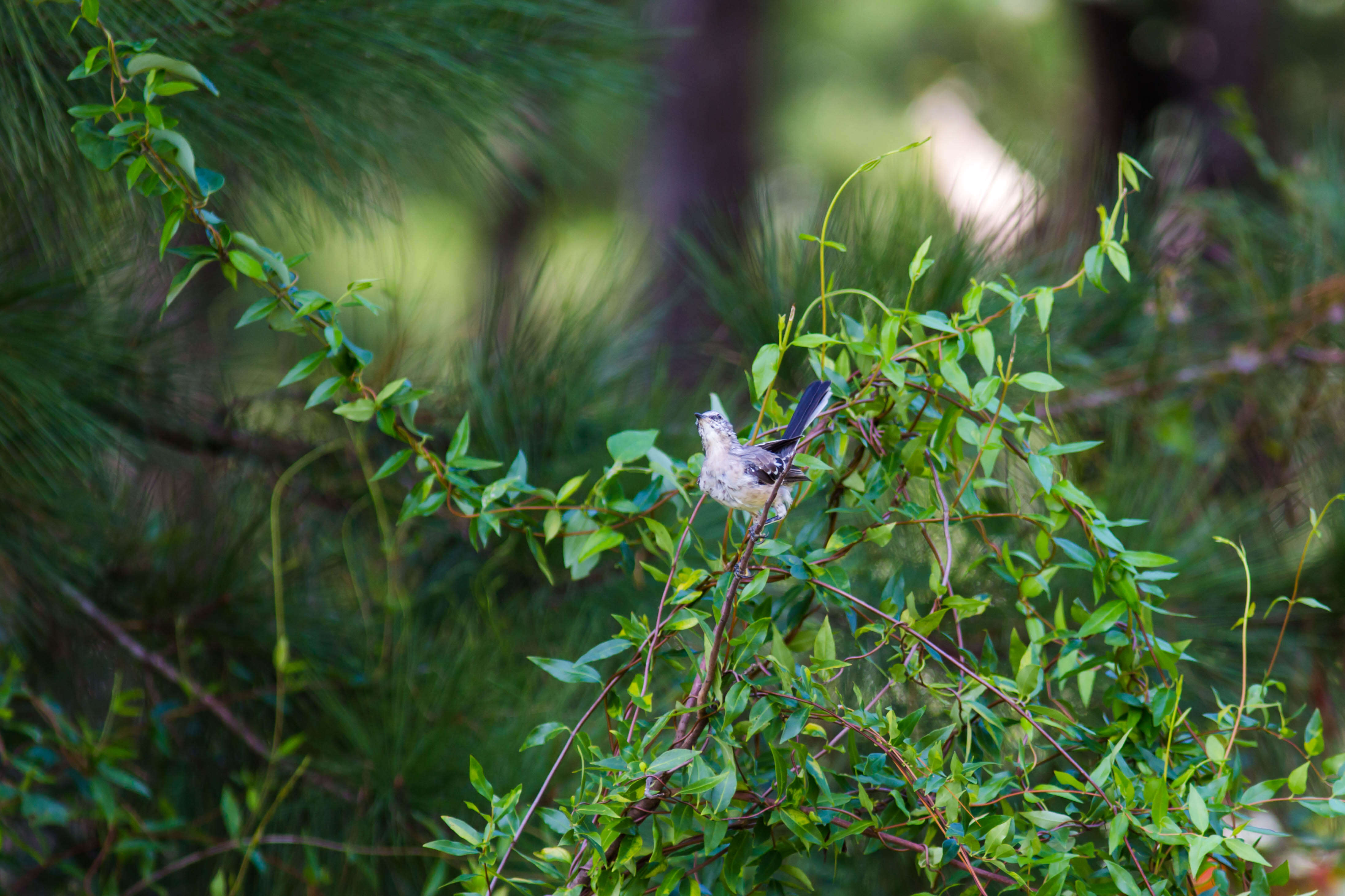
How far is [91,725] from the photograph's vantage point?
1.18 metres

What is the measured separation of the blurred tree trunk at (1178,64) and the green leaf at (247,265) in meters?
2.04

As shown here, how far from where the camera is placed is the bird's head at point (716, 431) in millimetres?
607

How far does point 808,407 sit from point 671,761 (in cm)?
22

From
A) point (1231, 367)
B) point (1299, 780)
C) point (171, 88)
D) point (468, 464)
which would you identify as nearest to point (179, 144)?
point (171, 88)

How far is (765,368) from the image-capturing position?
53 centimetres

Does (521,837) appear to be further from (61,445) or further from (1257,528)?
(1257,528)

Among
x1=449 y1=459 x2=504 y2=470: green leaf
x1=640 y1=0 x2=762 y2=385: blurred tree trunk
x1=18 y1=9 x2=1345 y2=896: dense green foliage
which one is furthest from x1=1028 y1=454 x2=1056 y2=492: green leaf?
x1=640 y1=0 x2=762 y2=385: blurred tree trunk

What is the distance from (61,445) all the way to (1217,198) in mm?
1513

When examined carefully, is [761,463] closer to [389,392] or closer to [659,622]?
[659,622]

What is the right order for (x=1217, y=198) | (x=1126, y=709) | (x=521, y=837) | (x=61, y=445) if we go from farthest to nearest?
(x=1217, y=198)
(x=521, y=837)
(x=61, y=445)
(x=1126, y=709)

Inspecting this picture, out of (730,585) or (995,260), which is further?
(995,260)

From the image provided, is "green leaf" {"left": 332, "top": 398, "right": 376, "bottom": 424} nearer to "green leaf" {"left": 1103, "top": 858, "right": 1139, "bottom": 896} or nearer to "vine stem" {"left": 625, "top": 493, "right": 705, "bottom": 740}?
"vine stem" {"left": 625, "top": 493, "right": 705, "bottom": 740}

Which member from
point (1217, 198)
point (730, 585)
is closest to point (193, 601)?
point (730, 585)

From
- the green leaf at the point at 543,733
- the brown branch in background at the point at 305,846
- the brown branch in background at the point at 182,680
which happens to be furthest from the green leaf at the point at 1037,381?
the brown branch in background at the point at 182,680
